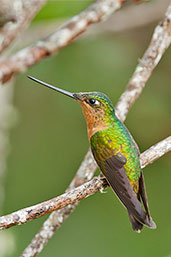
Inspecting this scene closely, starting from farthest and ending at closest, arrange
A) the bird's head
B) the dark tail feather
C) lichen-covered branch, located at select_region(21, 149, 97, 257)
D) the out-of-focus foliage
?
the out-of-focus foliage, the bird's head, the dark tail feather, lichen-covered branch, located at select_region(21, 149, 97, 257)

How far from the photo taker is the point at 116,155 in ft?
8.63

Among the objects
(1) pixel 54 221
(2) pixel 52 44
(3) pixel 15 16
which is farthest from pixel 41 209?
(3) pixel 15 16

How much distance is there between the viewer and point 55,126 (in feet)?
15.5

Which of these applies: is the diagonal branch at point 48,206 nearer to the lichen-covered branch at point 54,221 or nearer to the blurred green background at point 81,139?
the lichen-covered branch at point 54,221

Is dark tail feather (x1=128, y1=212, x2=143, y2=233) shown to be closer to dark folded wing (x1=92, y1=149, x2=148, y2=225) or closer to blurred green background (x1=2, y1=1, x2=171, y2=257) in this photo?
dark folded wing (x1=92, y1=149, x2=148, y2=225)

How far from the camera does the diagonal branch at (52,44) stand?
3.07 meters

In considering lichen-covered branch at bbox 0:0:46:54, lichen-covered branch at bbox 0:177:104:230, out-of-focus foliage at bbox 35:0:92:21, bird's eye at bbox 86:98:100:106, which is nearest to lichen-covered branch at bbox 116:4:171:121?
bird's eye at bbox 86:98:100:106

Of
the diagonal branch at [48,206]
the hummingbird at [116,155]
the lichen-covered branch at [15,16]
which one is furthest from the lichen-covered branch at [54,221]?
the lichen-covered branch at [15,16]

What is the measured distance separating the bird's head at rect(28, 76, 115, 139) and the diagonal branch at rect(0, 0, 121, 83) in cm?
50

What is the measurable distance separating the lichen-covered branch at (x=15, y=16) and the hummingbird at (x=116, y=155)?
2.09 ft

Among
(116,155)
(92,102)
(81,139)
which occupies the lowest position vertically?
(116,155)

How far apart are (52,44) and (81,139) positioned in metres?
1.71

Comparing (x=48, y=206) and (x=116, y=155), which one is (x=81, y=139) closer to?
(x=116, y=155)

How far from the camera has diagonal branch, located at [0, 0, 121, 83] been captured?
307 cm
